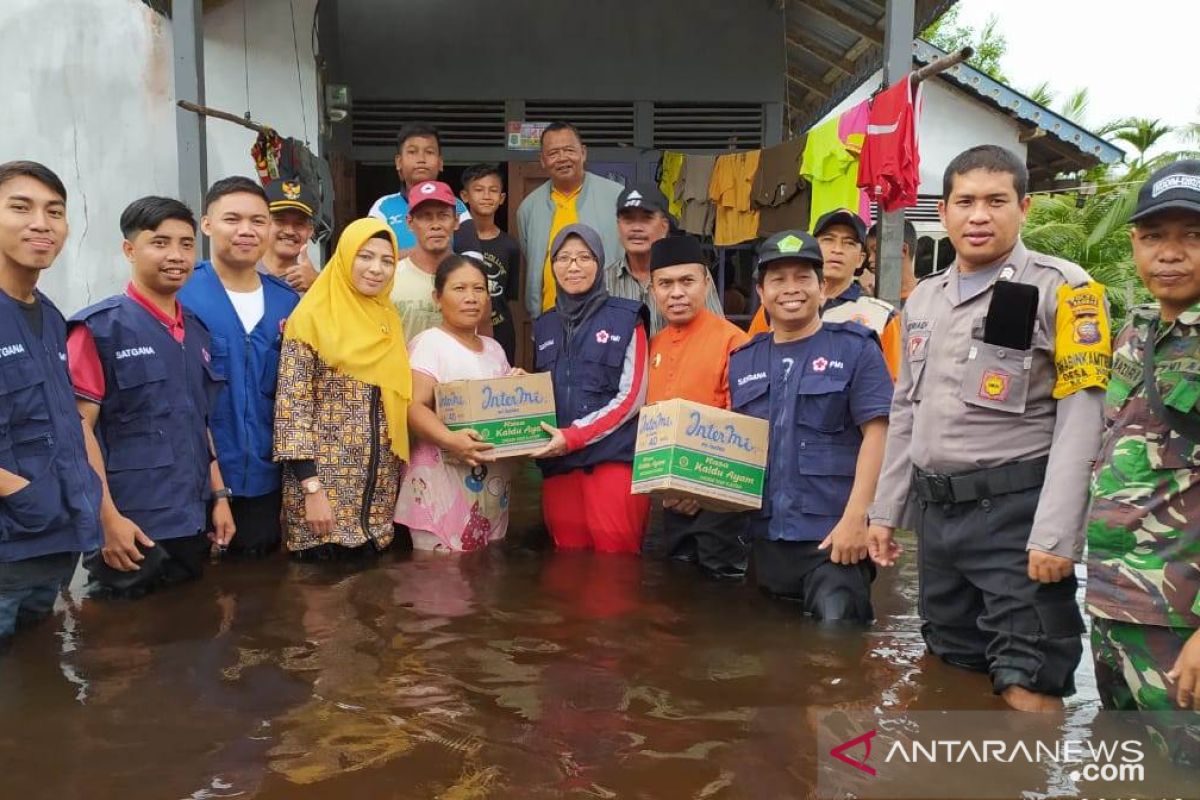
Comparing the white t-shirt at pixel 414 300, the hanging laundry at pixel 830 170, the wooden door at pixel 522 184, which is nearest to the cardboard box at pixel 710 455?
the white t-shirt at pixel 414 300

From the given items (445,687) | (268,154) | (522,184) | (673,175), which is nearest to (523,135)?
(522,184)

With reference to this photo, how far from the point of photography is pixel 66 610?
4.19 m

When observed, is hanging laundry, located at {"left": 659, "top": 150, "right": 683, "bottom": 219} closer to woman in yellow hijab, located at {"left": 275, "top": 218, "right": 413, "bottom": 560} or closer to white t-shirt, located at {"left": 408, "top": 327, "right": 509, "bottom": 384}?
white t-shirt, located at {"left": 408, "top": 327, "right": 509, "bottom": 384}

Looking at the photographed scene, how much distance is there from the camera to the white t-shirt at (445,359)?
5.07m

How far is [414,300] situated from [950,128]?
10567 millimetres

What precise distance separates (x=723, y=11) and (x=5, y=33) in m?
6.29

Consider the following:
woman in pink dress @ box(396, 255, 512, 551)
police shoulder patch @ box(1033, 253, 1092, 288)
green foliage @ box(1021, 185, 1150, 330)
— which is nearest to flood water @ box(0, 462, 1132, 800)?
woman in pink dress @ box(396, 255, 512, 551)

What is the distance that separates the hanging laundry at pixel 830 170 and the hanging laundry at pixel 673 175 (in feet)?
7.15

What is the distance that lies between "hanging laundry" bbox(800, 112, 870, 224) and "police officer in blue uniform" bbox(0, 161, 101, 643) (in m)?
5.08

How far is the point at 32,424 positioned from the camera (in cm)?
349

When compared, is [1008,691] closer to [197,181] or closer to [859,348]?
[859,348]

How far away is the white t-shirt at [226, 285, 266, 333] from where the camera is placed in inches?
190

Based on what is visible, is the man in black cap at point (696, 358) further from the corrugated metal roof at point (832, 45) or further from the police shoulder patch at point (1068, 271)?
the corrugated metal roof at point (832, 45)

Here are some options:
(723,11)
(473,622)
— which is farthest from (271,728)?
(723,11)
